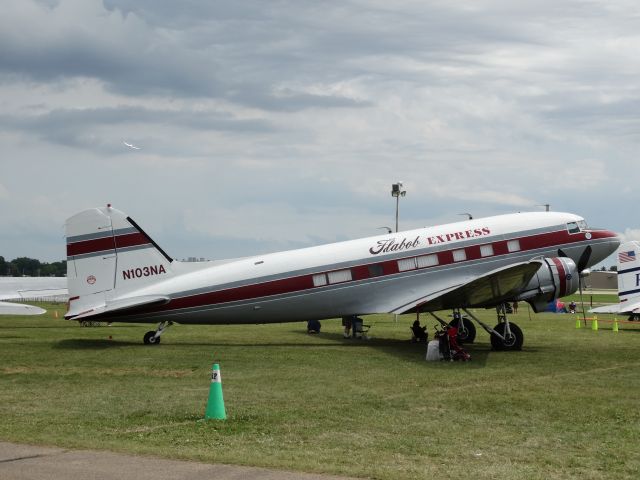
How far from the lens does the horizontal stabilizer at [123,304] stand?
24.8 metres


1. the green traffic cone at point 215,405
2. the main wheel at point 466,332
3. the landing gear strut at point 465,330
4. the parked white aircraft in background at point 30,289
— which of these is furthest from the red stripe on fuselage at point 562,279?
the parked white aircraft in background at point 30,289

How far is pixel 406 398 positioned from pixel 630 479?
21.0ft

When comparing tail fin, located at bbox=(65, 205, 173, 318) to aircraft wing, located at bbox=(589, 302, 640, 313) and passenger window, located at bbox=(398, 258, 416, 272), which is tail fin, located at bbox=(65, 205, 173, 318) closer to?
passenger window, located at bbox=(398, 258, 416, 272)

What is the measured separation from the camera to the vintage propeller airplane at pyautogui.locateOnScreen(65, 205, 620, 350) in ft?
82.7

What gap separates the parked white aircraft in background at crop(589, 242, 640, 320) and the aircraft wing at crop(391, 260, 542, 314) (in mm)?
12970

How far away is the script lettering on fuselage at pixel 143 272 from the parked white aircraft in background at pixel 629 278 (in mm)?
20213

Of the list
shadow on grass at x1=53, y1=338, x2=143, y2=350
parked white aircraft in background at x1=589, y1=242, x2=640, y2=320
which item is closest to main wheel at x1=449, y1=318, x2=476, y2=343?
parked white aircraft in background at x1=589, y1=242, x2=640, y2=320

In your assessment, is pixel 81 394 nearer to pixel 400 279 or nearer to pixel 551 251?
pixel 400 279

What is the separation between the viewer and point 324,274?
1027 inches

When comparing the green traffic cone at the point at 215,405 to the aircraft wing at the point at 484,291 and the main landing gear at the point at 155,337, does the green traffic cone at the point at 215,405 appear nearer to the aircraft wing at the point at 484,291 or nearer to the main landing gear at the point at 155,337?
the aircraft wing at the point at 484,291

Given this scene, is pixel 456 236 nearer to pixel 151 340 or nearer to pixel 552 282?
pixel 552 282

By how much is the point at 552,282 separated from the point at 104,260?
13.6m

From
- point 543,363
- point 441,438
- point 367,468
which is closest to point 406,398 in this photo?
point 441,438

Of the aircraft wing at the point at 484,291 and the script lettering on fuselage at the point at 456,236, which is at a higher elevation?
the script lettering on fuselage at the point at 456,236
